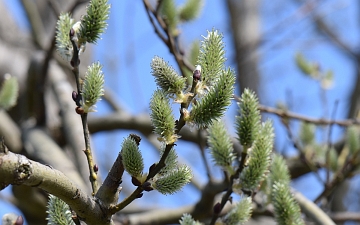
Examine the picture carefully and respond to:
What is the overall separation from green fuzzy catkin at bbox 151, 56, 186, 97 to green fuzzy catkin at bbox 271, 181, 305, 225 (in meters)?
0.32

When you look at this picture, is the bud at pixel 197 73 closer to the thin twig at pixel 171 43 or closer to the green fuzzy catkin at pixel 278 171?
the green fuzzy catkin at pixel 278 171

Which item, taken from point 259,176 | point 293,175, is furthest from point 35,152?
point 259,176

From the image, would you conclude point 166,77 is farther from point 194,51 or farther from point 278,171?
point 194,51

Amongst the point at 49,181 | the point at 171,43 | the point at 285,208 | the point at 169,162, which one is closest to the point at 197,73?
the point at 169,162

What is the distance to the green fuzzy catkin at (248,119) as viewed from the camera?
90 centimetres

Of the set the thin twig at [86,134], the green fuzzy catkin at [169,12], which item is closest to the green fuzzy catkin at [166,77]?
the thin twig at [86,134]

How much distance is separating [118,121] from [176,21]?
72cm

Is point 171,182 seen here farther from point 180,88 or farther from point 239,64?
point 239,64

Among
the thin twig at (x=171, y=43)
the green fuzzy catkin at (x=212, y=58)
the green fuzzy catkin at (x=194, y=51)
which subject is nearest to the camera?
the green fuzzy catkin at (x=212, y=58)

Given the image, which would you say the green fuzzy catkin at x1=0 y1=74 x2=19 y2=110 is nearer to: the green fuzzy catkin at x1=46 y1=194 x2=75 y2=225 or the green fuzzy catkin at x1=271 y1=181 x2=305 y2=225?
the green fuzzy catkin at x1=46 y1=194 x2=75 y2=225

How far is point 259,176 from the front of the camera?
3.10 ft

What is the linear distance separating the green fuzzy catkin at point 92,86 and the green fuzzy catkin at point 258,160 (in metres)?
0.30

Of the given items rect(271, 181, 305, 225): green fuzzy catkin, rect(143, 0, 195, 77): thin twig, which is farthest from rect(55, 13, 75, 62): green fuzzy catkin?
rect(143, 0, 195, 77): thin twig

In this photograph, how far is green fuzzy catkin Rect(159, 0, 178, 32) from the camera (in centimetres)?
163
